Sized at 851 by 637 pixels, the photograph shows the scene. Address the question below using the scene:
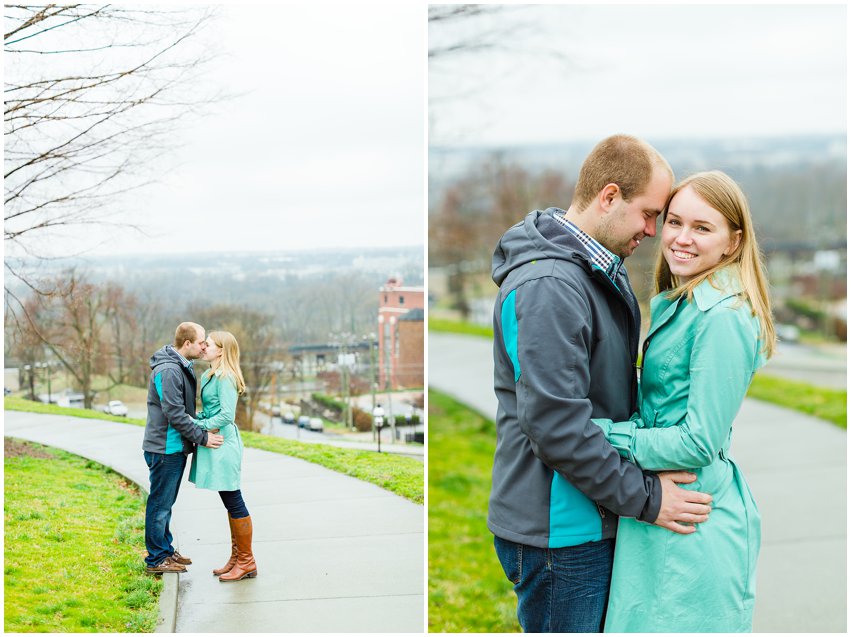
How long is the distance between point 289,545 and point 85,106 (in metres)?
2.05

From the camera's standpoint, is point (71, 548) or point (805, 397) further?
point (805, 397)

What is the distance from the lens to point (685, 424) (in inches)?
89.0

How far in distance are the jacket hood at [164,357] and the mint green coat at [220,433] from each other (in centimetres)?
13

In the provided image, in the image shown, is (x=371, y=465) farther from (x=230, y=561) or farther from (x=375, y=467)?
(x=230, y=561)

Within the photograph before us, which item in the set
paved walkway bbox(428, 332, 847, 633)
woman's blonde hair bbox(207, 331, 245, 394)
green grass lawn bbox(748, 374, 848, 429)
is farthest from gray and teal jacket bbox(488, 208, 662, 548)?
green grass lawn bbox(748, 374, 848, 429)

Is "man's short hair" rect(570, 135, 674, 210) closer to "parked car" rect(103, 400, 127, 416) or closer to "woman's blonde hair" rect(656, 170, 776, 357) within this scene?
"woman's blonde hair" rect(656, 170, 776, 357)

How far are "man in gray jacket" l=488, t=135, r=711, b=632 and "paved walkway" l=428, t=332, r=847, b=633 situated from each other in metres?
1.87

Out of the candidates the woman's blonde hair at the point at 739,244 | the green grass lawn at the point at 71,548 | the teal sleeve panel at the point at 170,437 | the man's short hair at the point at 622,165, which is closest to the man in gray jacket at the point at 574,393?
the man's short hair at the point at 622,165

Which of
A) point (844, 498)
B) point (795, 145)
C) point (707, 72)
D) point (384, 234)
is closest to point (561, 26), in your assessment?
point (384, 234)

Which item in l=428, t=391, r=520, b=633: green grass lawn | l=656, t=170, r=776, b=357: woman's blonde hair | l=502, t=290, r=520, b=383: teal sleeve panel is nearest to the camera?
l=502, t=290, r=520, b=383: teal sleeve panel

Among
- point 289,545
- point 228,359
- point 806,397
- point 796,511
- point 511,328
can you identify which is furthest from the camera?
point 806,397

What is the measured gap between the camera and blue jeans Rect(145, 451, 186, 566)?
3.41m

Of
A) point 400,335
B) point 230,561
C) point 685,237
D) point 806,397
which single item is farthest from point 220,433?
point 806,397

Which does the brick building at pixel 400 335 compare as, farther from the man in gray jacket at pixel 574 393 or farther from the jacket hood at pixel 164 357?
the man in gray jacket at pixel 574 393
